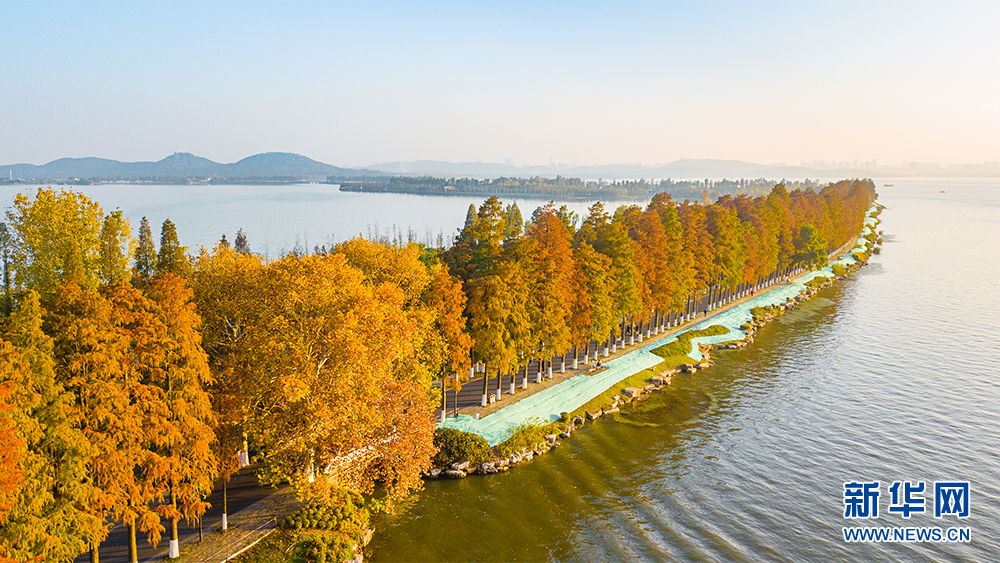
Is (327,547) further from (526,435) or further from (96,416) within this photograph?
(526,435)

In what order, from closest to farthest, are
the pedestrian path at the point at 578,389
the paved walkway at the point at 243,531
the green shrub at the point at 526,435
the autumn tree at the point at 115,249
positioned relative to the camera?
1. the paved walkway at the point at 243,531
2. the autumn tree at the point at 115,249
3. the green shrub at the point at 526,435
4. the pedestrian path at the point at 578,389

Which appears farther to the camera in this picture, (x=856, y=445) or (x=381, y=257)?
(x=856, y=445)

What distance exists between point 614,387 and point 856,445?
20.6 metres

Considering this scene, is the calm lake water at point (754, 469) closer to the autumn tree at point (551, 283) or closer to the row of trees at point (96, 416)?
the autumn tree at point (551, 283)

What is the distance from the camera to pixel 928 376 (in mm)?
61156

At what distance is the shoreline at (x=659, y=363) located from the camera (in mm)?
40188

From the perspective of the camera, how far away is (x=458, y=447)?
39.3 m

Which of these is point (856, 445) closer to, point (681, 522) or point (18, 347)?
point (681, 522)

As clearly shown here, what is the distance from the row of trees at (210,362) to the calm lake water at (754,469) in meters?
6.88

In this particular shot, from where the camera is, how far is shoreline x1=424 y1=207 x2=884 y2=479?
40.2m

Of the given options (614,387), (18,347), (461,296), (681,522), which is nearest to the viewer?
(18,347)

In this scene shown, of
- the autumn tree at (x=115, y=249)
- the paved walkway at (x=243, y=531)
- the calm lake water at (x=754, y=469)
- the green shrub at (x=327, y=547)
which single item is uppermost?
the autumn tree at (x=115, y=249)

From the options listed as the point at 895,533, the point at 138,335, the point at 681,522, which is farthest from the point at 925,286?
the point at 138,335

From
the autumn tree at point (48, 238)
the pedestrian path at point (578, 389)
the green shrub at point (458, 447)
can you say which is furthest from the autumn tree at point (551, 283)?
the autumn tree at point (48, 238)
